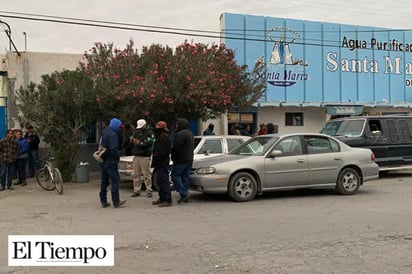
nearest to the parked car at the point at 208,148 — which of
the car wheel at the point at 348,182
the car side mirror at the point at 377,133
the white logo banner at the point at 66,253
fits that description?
the car wheel at the point at 348,182

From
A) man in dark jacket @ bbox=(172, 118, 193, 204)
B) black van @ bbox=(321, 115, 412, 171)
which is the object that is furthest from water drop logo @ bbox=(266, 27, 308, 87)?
man in dark jacket @ bbox=(172, 118, 193, 204)

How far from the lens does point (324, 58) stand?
24859mm

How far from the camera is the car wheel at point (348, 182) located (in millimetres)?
11688

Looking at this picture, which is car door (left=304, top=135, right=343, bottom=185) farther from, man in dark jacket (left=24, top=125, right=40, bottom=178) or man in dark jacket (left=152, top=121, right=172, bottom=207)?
man in dark jacket (left=24, top=125, right=40, bottom=178)

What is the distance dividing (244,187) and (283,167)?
1.04 m

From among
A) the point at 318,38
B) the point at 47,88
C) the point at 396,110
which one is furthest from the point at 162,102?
the point at 396,110

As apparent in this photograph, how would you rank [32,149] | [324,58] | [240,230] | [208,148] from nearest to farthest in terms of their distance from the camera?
1. [240,230]
2. [208,148]
3. [32,149]
4. [324,58]

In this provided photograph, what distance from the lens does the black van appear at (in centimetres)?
1515

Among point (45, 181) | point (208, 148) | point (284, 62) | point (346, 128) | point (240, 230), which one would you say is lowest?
point (240, 230)

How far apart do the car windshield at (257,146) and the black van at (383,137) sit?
4.50 metres

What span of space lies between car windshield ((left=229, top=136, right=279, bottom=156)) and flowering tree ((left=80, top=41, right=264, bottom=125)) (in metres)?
3.64

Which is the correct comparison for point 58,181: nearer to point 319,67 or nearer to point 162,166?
point 162,166

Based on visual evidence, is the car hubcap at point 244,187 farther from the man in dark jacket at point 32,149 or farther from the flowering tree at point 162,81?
the man in dark jacket at point 32,149

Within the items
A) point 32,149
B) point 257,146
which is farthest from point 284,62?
point 257,146
